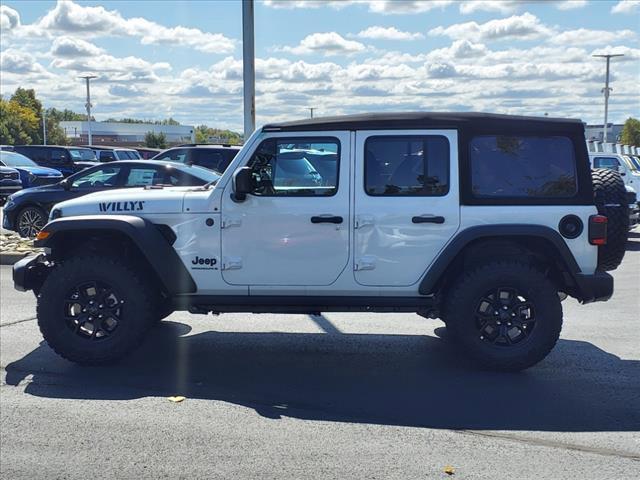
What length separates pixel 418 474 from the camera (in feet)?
13.4

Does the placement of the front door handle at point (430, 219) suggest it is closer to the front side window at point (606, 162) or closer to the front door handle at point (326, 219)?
the front door handle at point (326, 219)

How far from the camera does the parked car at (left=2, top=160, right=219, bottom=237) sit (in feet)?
38.7

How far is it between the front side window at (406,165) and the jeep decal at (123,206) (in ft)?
6.26

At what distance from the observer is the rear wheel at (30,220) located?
1370 cm

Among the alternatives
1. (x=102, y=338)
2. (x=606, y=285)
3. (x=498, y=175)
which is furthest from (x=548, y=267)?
(x=102, y=338)

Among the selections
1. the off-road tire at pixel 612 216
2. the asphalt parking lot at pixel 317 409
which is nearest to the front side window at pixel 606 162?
the asphalt parking lot at pixel 317 409

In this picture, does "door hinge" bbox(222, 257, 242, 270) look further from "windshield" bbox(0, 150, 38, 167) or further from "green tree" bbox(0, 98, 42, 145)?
"green tree" bbox(0, 98, 42, 145)

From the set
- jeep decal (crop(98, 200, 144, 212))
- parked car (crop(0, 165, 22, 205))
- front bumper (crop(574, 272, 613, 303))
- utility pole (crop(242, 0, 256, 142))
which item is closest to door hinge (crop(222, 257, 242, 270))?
jeep decal (crop(98, 200, 144, 212))

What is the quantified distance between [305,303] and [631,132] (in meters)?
67.4

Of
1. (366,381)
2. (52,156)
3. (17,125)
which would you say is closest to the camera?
(366,381)

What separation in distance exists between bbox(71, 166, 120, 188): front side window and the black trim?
22.7 ft

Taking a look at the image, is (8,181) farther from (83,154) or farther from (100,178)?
(83,154)

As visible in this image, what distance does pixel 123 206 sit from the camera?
614 cm

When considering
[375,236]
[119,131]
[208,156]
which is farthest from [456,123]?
[119,131]
